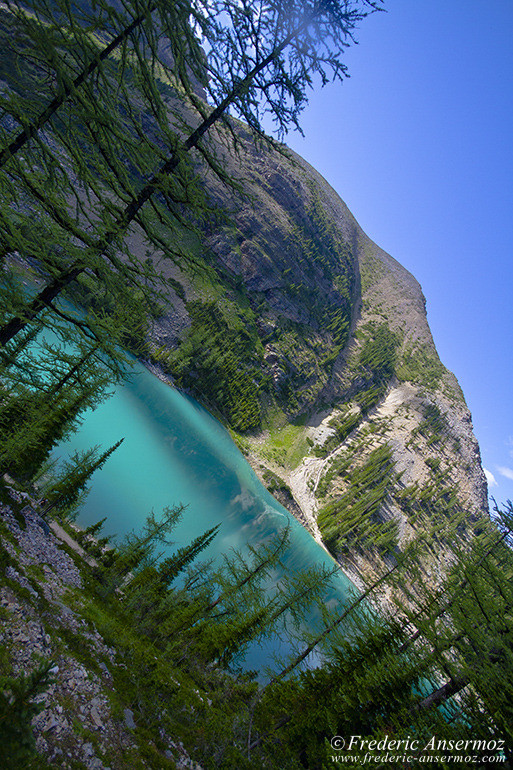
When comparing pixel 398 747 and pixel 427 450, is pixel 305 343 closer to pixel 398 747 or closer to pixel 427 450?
pixel 427 450

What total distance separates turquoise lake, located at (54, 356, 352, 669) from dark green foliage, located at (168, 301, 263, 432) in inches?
348

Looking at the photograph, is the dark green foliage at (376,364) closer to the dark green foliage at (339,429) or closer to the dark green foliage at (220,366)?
the dark green foliage at (339,429)

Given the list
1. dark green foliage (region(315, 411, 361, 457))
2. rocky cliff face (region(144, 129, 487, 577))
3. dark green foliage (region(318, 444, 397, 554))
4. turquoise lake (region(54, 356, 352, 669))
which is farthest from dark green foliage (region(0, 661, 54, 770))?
dark green foliage (region(315, 411, 361, 457))

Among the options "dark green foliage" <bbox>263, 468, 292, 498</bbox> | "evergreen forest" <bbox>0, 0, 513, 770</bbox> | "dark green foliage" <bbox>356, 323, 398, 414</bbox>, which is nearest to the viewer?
"evergreen forest" <bbox>0, 0, 513, 770</bbox>

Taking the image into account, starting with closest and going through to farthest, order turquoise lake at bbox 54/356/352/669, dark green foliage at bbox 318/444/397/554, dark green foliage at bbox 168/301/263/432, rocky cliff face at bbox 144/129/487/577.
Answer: turquoise lake at bbox 54/356/352/669 < dark green foliage at bbox 318/444/397/554 < dark green foliage at bbox 168/301/263/432 < rocky cliff face at bbox 144/129/487/577

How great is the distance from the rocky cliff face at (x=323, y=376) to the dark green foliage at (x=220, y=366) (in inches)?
15.8

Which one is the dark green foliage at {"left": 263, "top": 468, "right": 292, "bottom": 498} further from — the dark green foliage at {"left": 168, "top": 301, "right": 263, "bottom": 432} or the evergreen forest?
Answer: the evergreen forest

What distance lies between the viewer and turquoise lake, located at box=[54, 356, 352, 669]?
2995 centimetres

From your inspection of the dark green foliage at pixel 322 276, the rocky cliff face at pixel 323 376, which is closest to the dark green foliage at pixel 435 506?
the rocky cliff face at pixel 323 376

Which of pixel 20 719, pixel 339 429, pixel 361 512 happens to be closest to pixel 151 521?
pixel 20 719

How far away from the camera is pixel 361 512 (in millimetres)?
73875

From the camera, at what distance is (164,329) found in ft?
241

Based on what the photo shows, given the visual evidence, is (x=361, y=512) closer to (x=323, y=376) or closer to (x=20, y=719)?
(x=323, y=376)

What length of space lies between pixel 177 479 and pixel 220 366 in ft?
140
